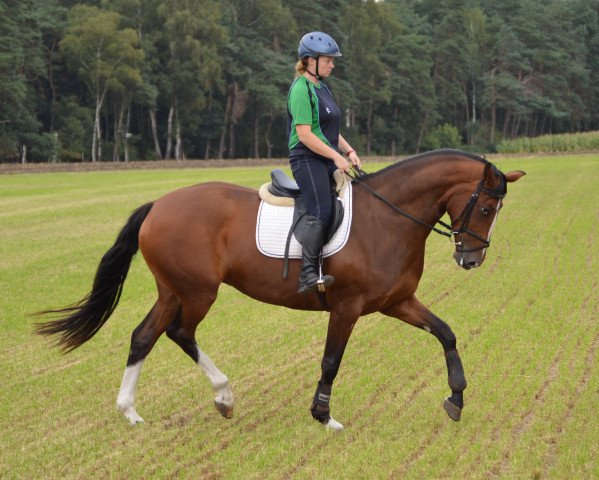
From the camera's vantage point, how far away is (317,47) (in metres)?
7.30

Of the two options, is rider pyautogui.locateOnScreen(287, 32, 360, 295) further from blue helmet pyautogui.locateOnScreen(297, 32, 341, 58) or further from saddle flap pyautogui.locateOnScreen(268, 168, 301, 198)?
saddle flap pyautogui.locateOnScreen(268, 168, 301, 198)

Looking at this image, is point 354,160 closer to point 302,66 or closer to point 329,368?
point 302,66

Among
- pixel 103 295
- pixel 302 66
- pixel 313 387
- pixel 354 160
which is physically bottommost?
pixel 313 387

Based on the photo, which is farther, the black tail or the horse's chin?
the black tail

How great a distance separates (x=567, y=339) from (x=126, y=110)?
7575 cm

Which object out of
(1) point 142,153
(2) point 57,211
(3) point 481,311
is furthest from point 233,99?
(3) point 481,311

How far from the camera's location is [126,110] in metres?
82.4

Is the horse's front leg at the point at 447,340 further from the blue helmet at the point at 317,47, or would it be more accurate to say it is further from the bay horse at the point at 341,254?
the blue helmet at the point at 317,47

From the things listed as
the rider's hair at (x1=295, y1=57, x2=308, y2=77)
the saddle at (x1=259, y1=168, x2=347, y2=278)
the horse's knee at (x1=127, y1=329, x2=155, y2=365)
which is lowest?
the horse's knee at (x1=127, y1=329, x2=155, y2=365)

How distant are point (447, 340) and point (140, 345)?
275 centimetres

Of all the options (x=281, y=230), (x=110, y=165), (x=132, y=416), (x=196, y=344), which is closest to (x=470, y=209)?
(x=281, y=230)

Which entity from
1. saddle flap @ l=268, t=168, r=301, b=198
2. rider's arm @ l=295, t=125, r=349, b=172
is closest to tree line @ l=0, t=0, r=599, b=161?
saddle flap @ l=268, t=168, r=301, b=198

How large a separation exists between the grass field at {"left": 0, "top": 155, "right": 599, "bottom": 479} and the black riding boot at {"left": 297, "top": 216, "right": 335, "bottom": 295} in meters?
1.24

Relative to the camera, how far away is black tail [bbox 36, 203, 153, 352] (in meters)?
8.25
